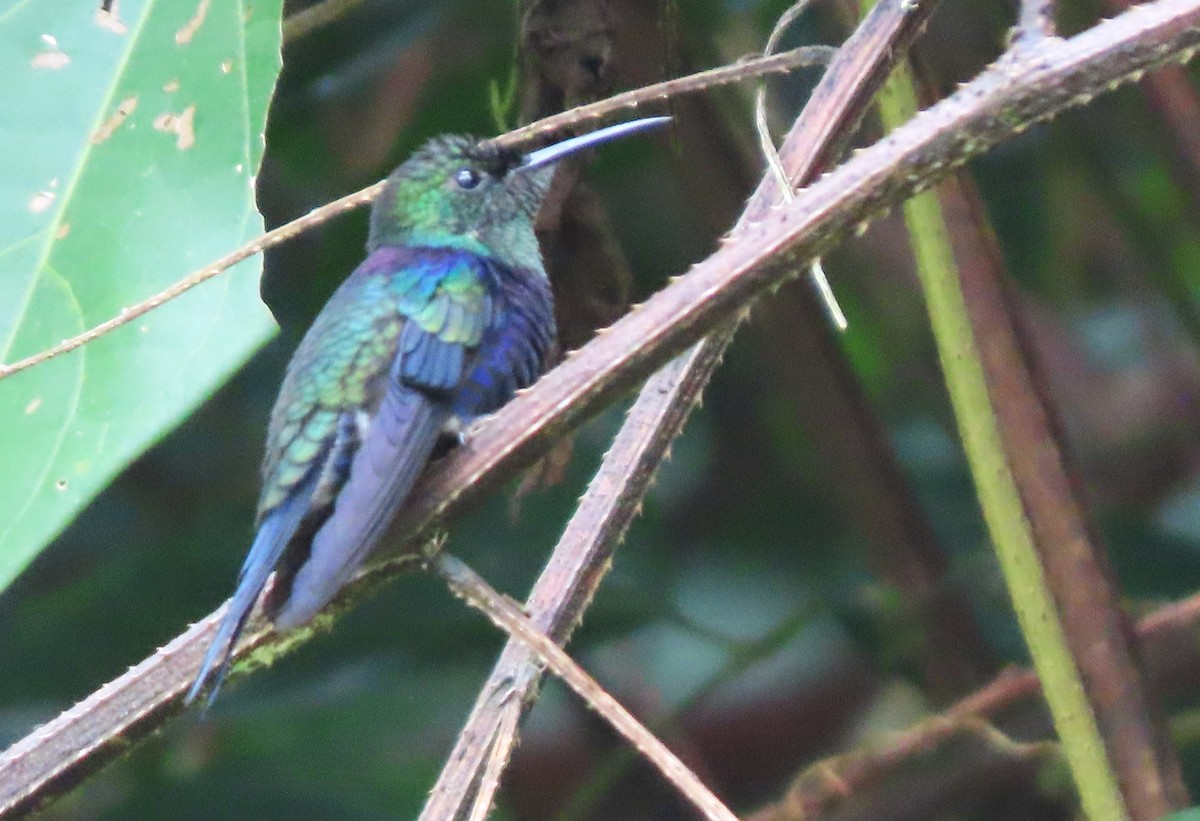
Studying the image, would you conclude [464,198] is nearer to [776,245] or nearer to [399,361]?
[399,361]

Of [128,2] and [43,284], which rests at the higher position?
[128,2]

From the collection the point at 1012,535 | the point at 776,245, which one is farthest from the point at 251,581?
the point at 1012,535

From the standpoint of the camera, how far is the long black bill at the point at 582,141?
2.20 meters

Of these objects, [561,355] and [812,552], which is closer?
[561,355]

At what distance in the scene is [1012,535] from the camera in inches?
80.3

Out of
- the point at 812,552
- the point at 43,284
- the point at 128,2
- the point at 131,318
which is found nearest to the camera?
the point at 131,318

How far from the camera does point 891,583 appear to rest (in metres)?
2.80

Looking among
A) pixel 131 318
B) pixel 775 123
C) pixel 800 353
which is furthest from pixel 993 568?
pixel 131 318

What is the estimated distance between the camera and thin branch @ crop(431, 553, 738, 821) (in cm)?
136

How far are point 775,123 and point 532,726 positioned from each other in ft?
4.33

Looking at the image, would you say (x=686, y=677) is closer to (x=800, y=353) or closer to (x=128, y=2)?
(x=800, y=353)

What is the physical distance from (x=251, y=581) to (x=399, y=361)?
1.72ft

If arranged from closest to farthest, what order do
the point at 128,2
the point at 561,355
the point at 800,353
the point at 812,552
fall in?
the point at 128,2 → the point at 561,355 → the point at 800,353 → the point at 812,552

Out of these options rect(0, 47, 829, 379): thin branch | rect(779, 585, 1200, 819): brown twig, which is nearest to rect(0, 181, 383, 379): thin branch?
rect(0, 47, 829, 379): thin branch
